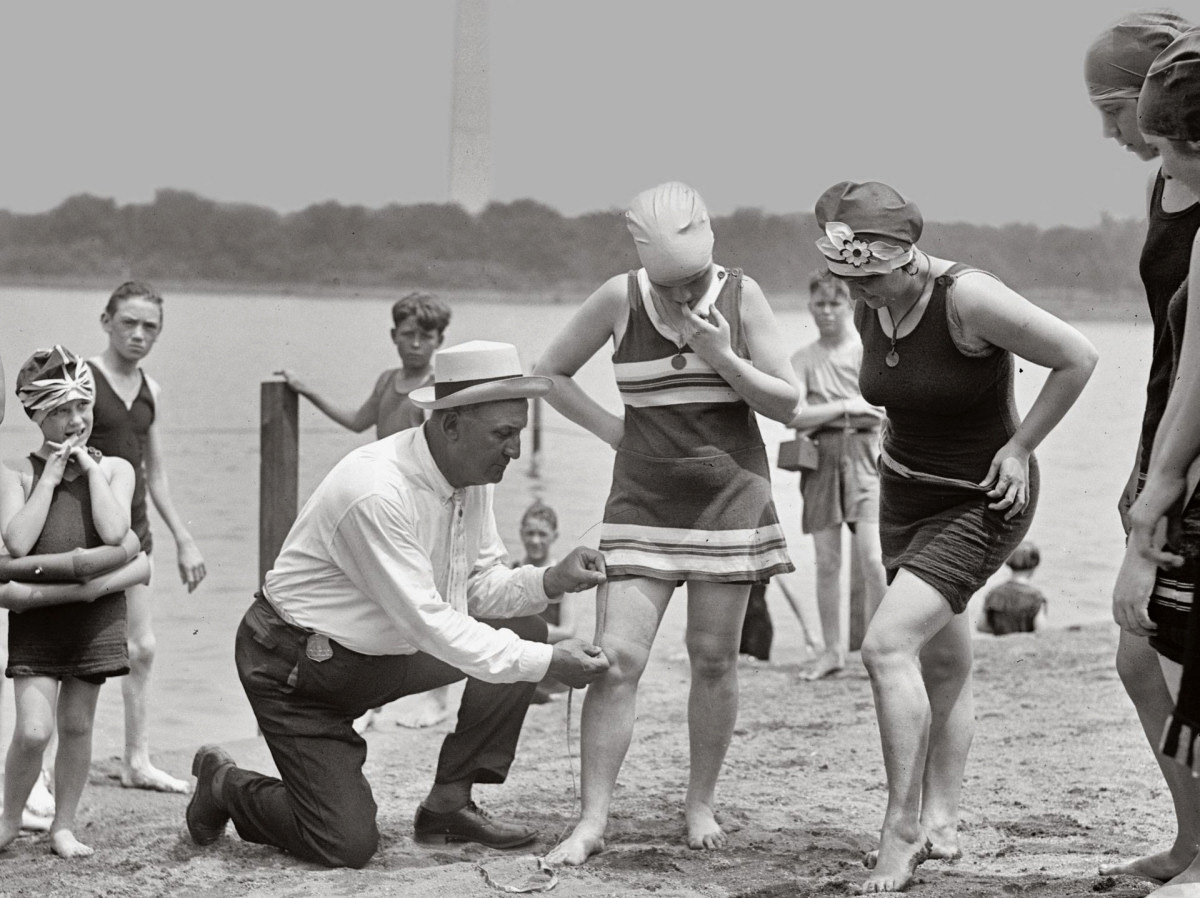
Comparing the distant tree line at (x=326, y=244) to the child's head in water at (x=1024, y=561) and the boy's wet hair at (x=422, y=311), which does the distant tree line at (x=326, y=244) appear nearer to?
the child's head in water at (x=1024, y=561)

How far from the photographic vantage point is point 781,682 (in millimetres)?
7133

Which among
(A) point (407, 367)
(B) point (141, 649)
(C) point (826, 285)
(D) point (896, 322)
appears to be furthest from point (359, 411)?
(D) point (896, 322)

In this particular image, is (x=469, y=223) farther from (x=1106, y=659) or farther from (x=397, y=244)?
(x=1106, y=659)

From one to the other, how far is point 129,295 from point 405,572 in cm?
208

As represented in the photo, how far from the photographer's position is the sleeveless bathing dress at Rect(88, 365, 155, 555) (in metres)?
5.12

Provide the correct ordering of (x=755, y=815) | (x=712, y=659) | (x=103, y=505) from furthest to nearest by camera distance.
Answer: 1. (x=755, y=815)
2. (x=103, y=505)
3. (x=712, y=659)

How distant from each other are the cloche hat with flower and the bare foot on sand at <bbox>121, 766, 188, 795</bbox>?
3.06 meters

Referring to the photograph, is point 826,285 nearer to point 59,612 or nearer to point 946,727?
point 946,727

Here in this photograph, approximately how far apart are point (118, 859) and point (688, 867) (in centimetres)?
163

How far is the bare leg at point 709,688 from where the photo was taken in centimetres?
402

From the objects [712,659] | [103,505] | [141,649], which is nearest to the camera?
[712,659]

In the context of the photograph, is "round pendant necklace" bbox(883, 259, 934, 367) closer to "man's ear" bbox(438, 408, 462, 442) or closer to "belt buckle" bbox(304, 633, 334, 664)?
"man's ear" bbox(438, 408, 462, 442)

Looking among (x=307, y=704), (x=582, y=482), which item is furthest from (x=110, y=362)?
(x=582, y=482)

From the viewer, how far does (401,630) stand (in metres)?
3.88
